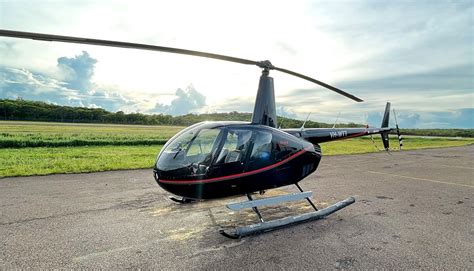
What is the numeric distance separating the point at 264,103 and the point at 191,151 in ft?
7.72

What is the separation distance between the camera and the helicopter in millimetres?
5492

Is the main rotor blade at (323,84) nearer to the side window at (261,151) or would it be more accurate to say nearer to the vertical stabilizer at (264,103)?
the vertical stabilizer at (264,103)

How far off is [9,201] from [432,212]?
10.9m

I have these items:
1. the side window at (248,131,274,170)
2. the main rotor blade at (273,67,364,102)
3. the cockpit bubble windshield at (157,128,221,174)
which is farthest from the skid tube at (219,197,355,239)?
the main rotor blade at (273,67,364,102)

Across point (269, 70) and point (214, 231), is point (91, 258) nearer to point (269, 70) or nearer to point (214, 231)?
point (214, 231)

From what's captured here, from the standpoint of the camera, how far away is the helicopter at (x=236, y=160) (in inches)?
216

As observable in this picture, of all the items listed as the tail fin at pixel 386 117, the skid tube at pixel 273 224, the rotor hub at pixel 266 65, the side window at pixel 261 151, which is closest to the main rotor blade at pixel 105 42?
the rotor hub at pixel 266 65

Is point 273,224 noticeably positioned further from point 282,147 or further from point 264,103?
point 264,103

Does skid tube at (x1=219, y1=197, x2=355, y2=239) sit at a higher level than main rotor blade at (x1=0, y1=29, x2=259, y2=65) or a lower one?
lower

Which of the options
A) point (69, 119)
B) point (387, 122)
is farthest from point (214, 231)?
point (69, 119)

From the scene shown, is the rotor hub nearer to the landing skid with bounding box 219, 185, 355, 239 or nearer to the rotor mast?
the rotor mast

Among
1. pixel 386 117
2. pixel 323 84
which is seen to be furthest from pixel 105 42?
pixel 386 117

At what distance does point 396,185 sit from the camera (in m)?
10.9

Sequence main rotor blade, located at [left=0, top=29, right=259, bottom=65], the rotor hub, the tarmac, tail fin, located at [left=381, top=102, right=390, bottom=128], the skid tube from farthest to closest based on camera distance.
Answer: tail fin, located at [left=381, top=102, right=390, bottom=128]
the rotor hub
the skid tube
the tarmac
main rotor blade, located at [left=0, top=29, right=259, bottom=65]
